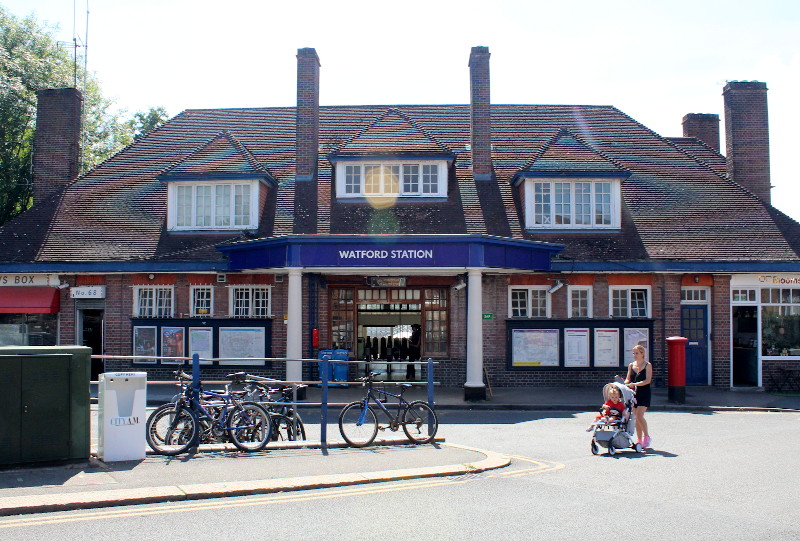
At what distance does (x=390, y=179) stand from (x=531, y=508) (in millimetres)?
15253

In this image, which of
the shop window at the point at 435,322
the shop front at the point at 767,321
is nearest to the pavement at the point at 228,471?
the shop window at the point at 435,322

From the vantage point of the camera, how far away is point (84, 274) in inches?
809

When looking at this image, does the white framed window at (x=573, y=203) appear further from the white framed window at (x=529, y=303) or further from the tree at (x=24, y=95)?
the tree at (x=24, y=95)

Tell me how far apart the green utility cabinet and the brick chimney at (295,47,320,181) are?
13.7m

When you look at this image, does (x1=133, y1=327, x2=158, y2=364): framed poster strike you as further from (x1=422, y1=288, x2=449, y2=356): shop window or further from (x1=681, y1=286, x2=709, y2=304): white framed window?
(x1=681, y1=286, x2=709, y2=304): white framed window

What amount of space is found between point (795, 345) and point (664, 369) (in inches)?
153

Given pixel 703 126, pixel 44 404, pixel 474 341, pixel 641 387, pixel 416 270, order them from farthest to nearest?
pixel 703 126, pixel 416 270, pixel 474 341, pixel 641 387, pixel 44 404

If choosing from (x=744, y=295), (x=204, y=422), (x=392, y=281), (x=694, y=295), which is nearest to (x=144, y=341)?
(x=392, y=281)

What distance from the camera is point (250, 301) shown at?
68.1 ft

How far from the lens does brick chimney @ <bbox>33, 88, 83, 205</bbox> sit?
938 inches

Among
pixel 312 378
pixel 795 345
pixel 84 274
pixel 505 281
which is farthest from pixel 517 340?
pixel 84 274

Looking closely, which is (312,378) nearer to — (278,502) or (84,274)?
(84,274)

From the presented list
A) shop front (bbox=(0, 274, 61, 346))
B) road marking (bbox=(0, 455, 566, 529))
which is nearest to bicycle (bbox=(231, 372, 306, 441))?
road marking (bbox=(0, 455, 566, 529))

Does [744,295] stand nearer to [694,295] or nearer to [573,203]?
[694,295]
